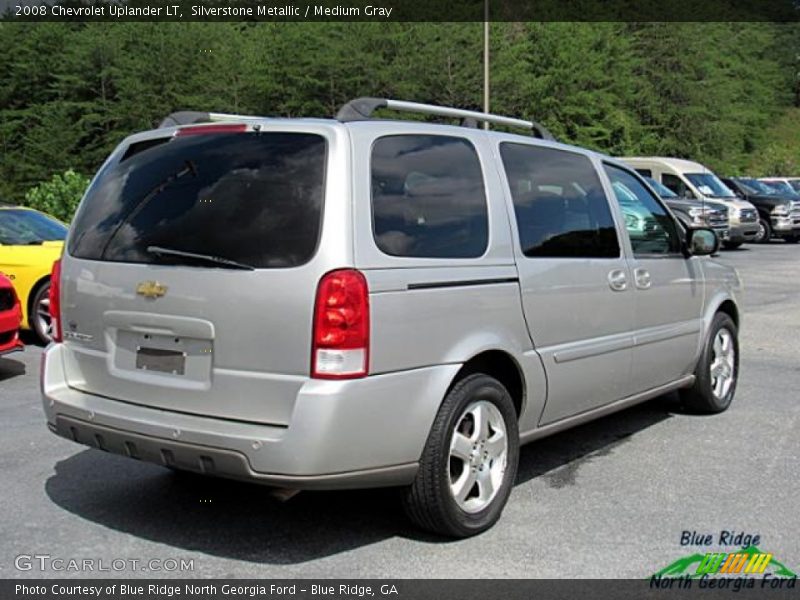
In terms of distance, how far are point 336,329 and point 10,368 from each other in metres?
5.89

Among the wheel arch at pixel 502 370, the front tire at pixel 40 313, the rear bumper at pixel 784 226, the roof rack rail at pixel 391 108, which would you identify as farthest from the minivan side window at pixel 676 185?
the wheel arch at pixel 502 370

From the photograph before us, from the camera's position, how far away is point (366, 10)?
4747 cm

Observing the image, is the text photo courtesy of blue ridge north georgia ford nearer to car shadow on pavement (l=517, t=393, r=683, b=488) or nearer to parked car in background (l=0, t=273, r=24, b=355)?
car shadow on pavement (l=517, t=393, r=683, b=488)

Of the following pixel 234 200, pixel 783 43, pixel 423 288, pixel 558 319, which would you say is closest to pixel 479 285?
pixel 423 288

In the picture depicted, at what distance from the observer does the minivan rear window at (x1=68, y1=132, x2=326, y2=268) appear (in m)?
3.70

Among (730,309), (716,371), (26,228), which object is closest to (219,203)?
(716,371)

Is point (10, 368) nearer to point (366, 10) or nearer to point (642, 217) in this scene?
point (642, 217)

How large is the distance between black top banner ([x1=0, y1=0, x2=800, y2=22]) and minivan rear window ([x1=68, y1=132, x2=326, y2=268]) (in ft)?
147

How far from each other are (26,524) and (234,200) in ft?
6.20

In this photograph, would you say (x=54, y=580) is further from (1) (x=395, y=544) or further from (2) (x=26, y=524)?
(1) (x=395, y=544)

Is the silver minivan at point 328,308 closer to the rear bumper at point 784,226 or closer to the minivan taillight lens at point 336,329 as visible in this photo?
the minivan taillight lens at point 336,329

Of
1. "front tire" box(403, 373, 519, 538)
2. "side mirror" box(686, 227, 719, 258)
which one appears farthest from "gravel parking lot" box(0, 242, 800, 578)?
"side mirror" box(686, 227, 719, 258)

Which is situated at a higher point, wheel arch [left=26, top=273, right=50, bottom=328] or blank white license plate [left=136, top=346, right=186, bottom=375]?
blank white license plate [left=136, top=346, right=186, bottom=375]

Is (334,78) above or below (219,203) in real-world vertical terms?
above
